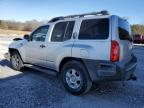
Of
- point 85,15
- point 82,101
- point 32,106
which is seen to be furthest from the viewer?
point 85,15

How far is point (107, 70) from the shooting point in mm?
5281

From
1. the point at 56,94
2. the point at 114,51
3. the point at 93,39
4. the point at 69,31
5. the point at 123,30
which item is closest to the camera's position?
the point at 114,51

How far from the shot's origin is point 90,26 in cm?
571

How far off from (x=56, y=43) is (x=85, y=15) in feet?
3.63

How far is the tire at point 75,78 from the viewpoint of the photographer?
18.7 ft

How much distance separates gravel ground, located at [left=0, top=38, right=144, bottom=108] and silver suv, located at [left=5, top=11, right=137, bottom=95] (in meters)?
0.38

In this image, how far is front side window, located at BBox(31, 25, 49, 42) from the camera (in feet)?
23.2

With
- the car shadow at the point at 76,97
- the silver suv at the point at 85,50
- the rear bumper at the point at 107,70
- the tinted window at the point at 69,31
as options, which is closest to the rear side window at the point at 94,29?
the silver suv at the point at 85,50

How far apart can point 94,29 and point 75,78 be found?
4.33 feet

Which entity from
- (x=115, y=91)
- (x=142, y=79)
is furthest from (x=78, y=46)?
(x=142, y=79)

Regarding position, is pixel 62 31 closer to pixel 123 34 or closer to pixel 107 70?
pixel 123 34

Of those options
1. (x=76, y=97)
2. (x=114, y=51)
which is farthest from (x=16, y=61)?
(x=114, y=51)

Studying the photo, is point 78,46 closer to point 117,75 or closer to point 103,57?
point 103,57

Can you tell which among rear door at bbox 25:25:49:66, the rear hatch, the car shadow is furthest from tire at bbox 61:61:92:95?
rear door at bbox 25:25:49:66
